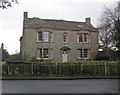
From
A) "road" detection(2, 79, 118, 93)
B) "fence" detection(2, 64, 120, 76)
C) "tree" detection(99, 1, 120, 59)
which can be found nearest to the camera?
"road" detection(2, 79, 118, 93)

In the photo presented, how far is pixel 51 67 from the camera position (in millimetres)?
39500

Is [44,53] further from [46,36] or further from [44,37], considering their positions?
[46,36]

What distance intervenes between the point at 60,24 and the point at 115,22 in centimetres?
1050

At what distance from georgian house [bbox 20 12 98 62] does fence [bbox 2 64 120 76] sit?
1502cm

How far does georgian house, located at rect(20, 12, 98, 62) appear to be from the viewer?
186 feet

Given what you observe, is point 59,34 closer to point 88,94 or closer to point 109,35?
point 109,35

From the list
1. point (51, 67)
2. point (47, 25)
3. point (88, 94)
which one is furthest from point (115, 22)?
point (88, 94)

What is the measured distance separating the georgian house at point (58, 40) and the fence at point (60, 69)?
49.3 feet

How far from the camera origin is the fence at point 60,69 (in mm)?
38406

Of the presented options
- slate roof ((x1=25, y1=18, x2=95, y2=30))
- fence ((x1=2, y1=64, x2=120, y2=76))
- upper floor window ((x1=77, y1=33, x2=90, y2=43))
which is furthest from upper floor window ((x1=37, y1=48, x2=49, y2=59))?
fence ((x1=2, y1=64, x2=120, y2=76))

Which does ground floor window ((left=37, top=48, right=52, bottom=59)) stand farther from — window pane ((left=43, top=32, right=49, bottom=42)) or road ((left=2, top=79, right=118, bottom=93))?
road ((left=2, top=79, right=118, bottom=93))

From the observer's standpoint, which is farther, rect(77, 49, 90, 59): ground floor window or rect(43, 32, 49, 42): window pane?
rect(77, 49, 90, 59): ground floor window

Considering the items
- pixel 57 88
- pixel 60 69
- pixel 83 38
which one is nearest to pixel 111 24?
pixel 83 38

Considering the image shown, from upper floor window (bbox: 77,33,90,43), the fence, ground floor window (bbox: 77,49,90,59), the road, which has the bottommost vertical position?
the road
